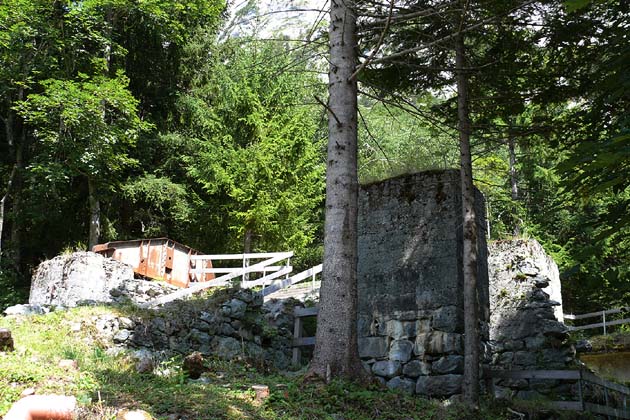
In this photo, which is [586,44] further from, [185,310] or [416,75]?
[185,310]

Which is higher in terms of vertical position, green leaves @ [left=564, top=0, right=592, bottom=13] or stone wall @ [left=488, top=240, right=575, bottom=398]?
green leaves @ [left=564, top=0, right=592, bottom=13]

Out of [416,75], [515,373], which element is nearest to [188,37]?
[416,75]

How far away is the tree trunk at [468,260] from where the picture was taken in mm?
7598

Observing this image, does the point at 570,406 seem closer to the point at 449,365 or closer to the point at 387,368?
the point at 449,365

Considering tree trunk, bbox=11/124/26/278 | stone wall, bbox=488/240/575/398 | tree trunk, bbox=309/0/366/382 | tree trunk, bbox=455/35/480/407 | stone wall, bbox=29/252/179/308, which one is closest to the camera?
tree trunk, bbox=309/0/366/382

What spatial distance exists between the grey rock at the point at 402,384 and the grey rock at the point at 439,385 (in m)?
0.08

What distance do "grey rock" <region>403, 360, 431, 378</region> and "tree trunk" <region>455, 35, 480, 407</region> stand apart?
82cm

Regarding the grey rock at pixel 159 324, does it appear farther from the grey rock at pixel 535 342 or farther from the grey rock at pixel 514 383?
the grey rock at pixel 535 342

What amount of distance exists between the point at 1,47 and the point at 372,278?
14698 millimetres

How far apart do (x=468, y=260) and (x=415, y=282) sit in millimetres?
1085

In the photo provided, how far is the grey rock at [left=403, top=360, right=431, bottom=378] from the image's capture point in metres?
8.41

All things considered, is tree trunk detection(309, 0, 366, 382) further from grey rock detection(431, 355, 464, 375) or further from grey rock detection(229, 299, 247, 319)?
grey rock detection(229, 299, 247, 319)

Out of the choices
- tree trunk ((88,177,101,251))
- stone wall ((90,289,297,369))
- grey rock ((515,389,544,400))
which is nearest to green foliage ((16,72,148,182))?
tree trunk ((88,177,101,251))

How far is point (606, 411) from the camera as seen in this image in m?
8.38
